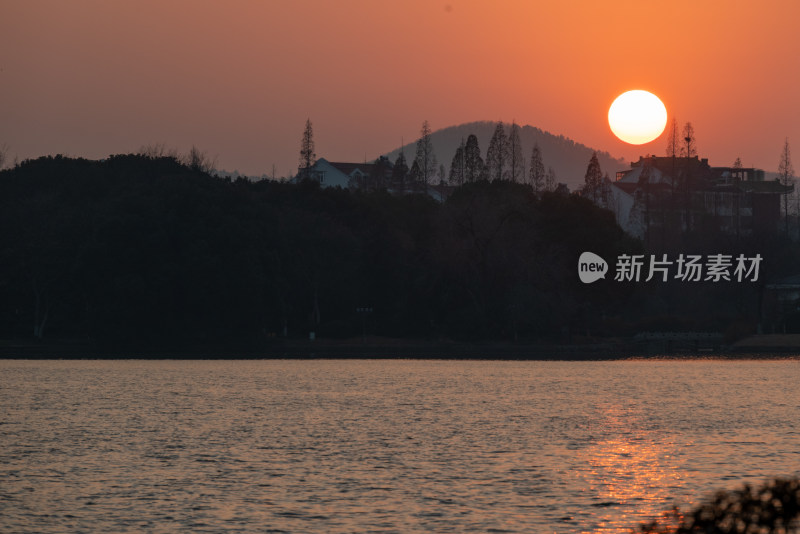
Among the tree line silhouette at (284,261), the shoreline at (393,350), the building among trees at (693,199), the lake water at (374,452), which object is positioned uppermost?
the building among trees at (693,199)

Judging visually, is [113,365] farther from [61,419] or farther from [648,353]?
[648,353]

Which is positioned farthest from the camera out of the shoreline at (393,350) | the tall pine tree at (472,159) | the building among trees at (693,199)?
the tall pine tree at (472,159)

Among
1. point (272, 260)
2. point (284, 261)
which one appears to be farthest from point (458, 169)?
point (272, 260)

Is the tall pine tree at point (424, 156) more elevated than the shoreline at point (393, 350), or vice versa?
the tall pine tree at point (424, 156)

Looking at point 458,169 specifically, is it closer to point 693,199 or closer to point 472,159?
point 472,159

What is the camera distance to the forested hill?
96312 millimetres

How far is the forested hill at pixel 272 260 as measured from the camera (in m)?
96.3

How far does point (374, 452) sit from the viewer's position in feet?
114

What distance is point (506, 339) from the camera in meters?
110

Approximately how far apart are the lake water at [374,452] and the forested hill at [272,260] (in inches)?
985

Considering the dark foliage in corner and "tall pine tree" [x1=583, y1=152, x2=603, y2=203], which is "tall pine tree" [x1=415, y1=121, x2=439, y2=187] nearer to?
"tall pine tree" [x1=583, y1=152, x2=603, y2=203]

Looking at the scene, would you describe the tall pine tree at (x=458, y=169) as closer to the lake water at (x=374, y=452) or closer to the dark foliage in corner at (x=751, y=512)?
the lake water at (x=374, y=452)

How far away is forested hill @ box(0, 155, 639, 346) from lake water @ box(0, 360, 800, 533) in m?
25.0

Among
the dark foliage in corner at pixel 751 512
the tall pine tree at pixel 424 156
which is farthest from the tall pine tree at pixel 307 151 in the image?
the dark foliage in corner at pixel 751 512
